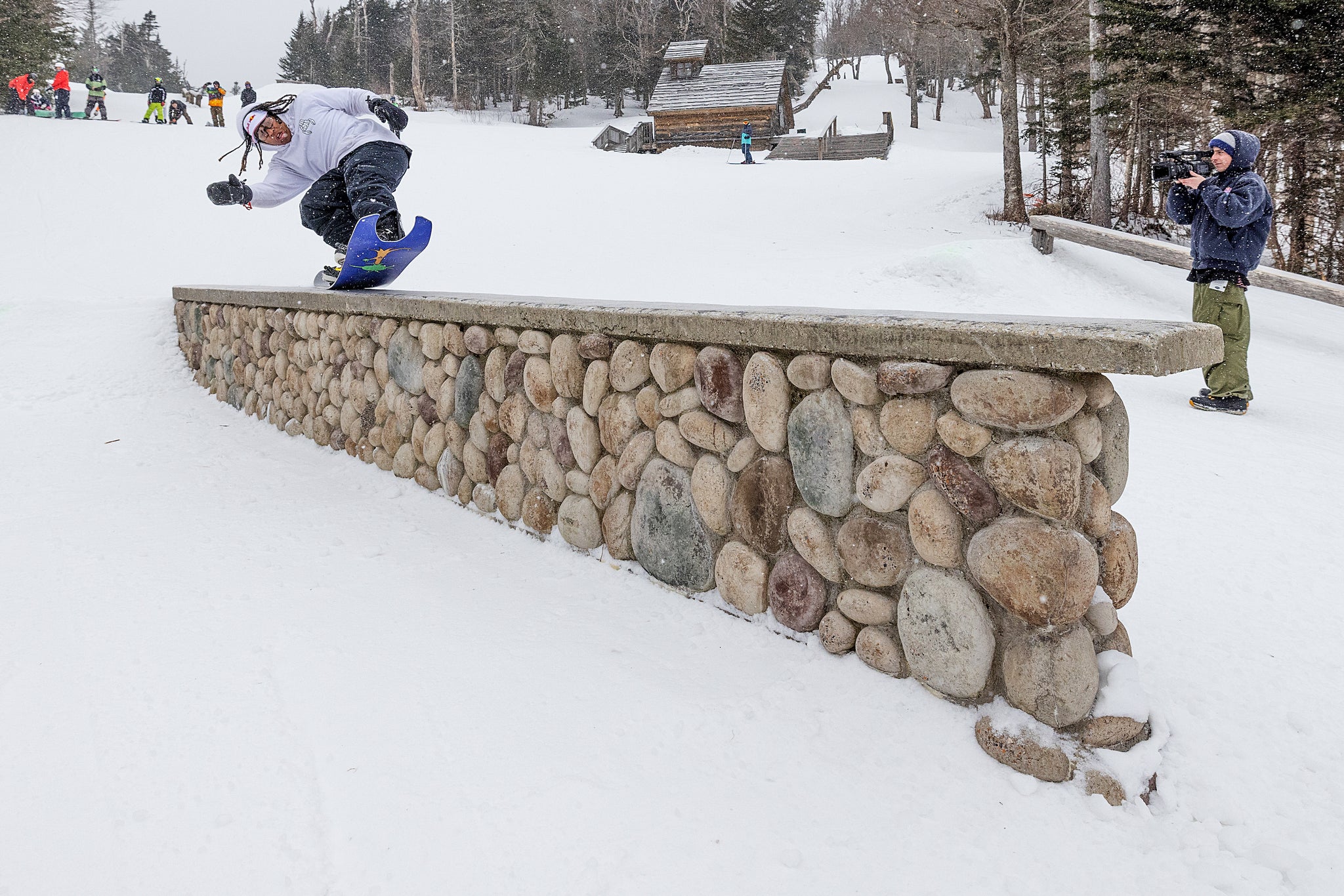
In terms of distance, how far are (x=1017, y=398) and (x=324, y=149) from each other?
3.79 meters

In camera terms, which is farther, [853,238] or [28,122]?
[28,122]

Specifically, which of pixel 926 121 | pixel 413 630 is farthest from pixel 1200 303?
pixel 926 121

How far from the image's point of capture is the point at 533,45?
112ft

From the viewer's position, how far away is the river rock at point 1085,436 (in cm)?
148

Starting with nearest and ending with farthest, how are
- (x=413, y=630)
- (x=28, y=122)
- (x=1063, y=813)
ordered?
(x=1063, y=813)
(x=413, y=630)
(x=28, y=122)

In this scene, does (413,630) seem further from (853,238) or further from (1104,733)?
(853,238)

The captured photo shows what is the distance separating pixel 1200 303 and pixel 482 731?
455cm

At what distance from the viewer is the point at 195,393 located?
203 inches

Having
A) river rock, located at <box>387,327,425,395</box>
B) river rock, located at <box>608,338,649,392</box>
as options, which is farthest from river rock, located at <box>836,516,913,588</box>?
river rock, located at <box>387,327,425,395</box>

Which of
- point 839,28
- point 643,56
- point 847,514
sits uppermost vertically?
point 839,28

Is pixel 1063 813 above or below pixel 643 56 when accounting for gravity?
below

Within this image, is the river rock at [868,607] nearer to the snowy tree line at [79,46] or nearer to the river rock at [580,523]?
the river rock at [580,523]

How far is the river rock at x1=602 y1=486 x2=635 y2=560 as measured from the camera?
2393 mm

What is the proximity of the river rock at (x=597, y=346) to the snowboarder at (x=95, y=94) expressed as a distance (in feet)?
77.1
